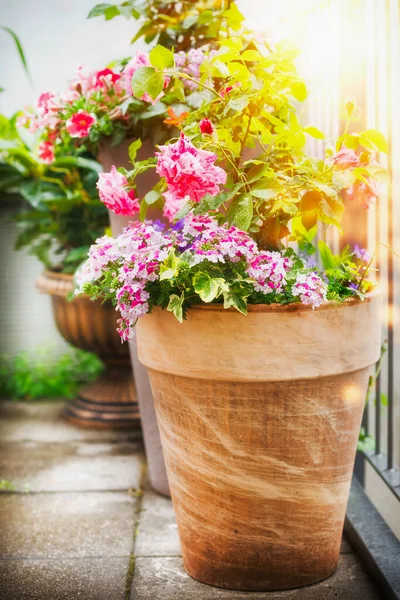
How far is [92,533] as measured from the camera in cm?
193

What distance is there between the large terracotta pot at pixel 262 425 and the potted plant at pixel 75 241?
132cm

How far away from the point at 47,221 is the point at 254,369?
1.90 m

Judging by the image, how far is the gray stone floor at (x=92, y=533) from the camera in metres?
1.60

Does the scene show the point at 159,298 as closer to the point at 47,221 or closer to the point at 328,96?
the point at 328,96

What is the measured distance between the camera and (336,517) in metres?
1.59

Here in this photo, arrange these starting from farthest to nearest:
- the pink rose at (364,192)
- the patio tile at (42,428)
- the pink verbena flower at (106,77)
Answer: the patio tile at (42,428) → the pink verbena flower at (106,77) → the pink rose at (364,192)

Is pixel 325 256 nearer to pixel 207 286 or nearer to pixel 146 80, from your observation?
pixel 207 286

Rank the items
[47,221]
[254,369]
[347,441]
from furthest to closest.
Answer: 1. [47,221]
2. [347,441]
3. [254,369]

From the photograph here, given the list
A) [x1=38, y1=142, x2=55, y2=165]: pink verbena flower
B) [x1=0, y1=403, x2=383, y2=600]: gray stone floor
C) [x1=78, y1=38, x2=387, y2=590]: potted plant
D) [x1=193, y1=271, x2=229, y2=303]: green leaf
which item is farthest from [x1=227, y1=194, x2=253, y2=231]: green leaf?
[x1=38, y1=142, x2=55, y2=165]: pink verbena flower

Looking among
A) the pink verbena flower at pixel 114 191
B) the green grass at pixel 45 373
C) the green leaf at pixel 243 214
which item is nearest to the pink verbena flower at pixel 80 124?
the pink verbena flower at pixel 114 191

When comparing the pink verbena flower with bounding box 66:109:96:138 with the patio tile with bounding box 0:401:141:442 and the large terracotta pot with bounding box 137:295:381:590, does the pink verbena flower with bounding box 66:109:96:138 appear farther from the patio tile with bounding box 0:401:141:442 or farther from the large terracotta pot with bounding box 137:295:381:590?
the patio tile with bounding box 0:401:141:442

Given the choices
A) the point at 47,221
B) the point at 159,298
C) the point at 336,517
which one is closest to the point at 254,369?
the point at 159,298

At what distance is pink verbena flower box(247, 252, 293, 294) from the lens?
4.61 ft

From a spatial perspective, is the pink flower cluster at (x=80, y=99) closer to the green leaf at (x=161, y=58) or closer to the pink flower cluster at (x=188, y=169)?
the green leaf at (x=161, y=58)
